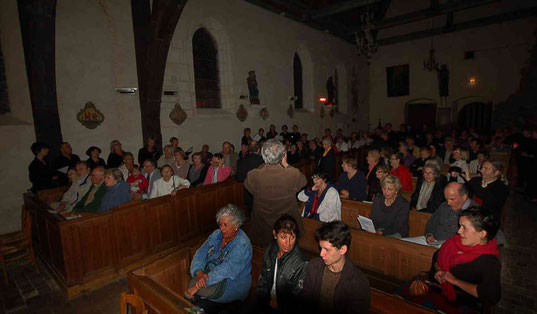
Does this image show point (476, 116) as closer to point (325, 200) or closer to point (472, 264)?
point (325, 200)

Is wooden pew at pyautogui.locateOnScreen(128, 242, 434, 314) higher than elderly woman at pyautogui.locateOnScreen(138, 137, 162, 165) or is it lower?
lower

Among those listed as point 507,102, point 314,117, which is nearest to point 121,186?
point 314,117

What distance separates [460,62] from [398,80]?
3381mm

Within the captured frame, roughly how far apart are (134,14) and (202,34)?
105 inches

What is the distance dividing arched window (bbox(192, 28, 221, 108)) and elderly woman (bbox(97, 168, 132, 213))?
5929 millimetres

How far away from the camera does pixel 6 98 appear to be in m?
6.31

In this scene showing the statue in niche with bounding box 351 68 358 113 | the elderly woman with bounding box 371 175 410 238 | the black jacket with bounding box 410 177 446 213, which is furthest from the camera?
the statue in niche with bounding box 351 68 358 113

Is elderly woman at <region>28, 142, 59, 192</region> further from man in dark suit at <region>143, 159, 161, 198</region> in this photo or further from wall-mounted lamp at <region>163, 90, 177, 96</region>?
wall-mounted lamp at <region>163, 90, 177, 96</region>

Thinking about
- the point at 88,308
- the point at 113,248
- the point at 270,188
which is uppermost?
the point at 270,188

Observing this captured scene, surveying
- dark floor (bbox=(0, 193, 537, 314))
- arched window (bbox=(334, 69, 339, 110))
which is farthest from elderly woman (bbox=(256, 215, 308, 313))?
arched window (bbox=(334, 69, 339, 110))

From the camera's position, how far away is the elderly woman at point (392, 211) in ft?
11.4

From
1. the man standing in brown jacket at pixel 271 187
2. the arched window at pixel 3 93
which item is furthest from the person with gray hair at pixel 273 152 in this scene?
the arched window at pixel 3 93

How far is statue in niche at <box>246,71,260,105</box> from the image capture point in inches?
437

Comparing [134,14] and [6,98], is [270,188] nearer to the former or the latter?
[6,98]
